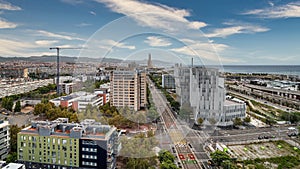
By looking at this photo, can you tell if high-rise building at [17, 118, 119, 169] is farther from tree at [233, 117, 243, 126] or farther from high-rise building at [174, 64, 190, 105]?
tree at [233, 117, 243, 126]

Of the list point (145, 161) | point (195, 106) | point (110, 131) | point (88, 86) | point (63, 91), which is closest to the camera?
point (88, 86)

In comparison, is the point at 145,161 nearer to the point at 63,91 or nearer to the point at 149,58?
the point at 149,58

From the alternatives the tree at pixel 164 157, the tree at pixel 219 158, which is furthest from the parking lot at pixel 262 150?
the tree at pixel 164 157

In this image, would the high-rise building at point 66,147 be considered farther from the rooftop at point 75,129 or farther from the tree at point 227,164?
the tree at point 227,164

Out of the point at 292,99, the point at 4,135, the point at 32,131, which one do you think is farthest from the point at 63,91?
the point at 292,99

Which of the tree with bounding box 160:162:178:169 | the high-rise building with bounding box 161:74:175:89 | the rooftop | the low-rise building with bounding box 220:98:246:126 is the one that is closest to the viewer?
the high-rise building with bounding box 161:74:175:89

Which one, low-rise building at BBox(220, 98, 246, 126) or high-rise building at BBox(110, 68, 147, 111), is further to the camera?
low-rise building at BBox(220, 98, 246, 126)

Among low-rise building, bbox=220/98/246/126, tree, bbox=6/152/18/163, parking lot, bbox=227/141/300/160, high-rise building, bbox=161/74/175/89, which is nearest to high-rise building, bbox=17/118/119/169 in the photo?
tree, bbox=6/152/18/163
